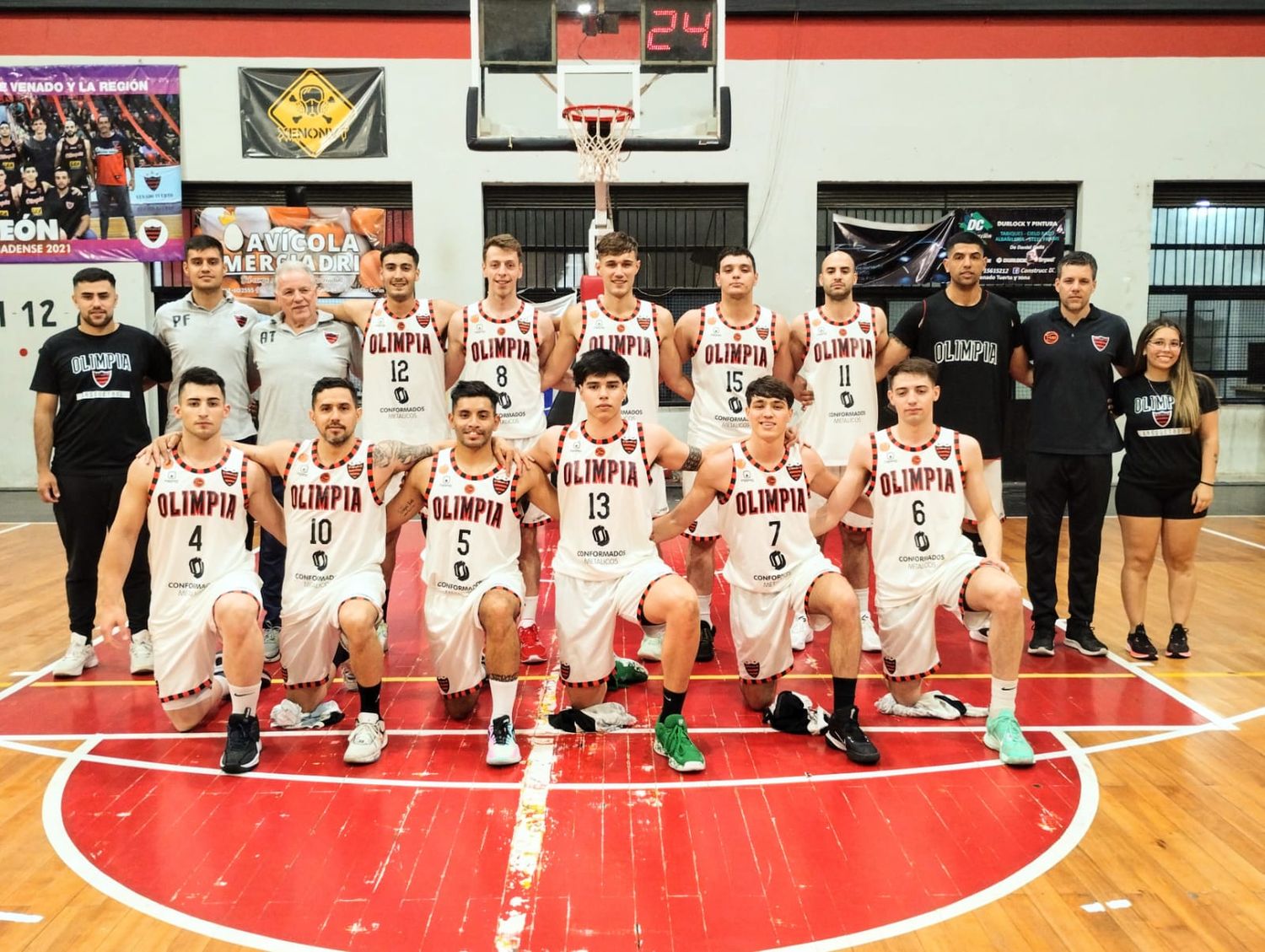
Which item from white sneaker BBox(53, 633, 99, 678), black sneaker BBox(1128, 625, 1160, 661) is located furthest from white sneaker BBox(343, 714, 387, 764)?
black sneaker BBox(1128, 625, 1160, 661)

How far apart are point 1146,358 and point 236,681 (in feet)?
16.8

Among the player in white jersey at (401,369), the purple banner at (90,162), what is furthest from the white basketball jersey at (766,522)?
the purple banner at (90,162)

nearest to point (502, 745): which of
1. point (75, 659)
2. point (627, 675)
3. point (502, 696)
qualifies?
point (502, 696)

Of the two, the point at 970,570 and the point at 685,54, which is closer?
the point at 970,570

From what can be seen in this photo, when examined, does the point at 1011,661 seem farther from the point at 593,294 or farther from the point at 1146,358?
the point at 593,294

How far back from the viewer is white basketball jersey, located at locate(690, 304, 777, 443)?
6168 millimetres

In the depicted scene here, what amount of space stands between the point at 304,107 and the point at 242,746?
925 cm

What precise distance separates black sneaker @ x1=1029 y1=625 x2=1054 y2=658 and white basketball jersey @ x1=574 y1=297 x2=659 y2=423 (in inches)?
101

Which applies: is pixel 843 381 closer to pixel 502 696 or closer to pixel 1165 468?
pixel 1165 468

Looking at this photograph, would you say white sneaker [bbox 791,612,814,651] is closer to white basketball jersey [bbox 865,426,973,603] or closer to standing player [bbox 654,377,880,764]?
standing player [bbox 654,377,880,764]

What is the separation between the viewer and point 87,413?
5805 mm

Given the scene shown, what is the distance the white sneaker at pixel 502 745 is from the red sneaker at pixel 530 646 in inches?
54.3

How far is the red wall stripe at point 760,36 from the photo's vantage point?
11805 mm

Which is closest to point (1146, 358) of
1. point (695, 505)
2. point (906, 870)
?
point (695, 505)
